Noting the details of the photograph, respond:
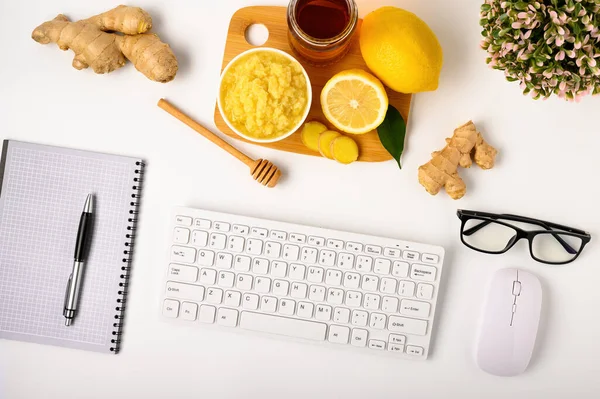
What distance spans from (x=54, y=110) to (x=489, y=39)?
0.79 metres

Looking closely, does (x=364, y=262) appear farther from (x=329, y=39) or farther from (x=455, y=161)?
(x=329, y=39)

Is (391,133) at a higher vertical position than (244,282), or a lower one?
higher

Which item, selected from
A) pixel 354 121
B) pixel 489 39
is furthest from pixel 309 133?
pixel 489 39

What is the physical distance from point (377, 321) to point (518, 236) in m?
0.31

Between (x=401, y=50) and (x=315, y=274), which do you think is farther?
(x=315, y=274)

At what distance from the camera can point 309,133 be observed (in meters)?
0.92

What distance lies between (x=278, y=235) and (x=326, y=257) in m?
0.10

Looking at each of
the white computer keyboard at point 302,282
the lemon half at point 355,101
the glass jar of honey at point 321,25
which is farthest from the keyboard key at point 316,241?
the glass jar of honey at point 321,25

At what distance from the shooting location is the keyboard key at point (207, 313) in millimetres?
946

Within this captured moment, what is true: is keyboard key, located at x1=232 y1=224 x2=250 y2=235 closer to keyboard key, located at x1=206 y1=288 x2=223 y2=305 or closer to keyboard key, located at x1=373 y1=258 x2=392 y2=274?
keyboard key, located at x1=206 y1=288 x2=223 y2=305

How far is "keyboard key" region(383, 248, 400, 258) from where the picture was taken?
0.93 m

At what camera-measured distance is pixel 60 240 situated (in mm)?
969

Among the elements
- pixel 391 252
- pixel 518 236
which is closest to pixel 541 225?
pixel 518 236

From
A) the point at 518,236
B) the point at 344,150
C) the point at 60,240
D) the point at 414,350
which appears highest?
the point at 344,150
